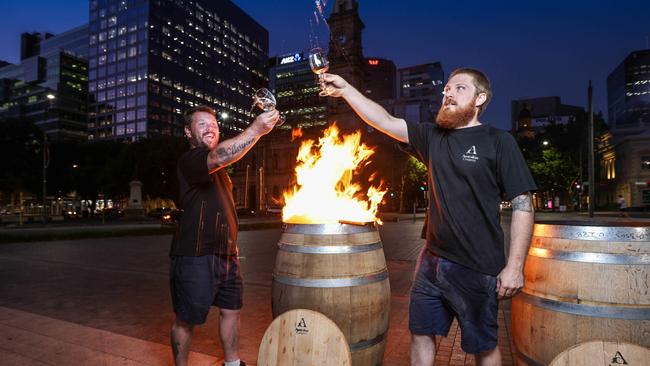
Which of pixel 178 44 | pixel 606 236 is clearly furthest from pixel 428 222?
pixel 178 44

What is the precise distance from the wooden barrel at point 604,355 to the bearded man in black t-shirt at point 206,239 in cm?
221

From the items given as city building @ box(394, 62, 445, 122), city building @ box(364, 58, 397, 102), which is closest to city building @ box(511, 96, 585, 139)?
city building @ box(394, 62, 445, 122)

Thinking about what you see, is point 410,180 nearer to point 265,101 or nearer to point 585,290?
point 265,101

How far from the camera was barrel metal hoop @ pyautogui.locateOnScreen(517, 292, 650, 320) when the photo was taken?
2.12 m

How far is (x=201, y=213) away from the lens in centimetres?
316

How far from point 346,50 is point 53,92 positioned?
87.9 meters

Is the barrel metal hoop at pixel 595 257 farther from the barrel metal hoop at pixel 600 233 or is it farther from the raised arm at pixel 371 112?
the raised arm at pixel 371 112

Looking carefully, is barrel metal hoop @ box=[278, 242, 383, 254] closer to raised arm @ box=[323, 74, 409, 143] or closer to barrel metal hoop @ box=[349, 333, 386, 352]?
barrel metal hoop @ box=[349, 333, 386, 352]

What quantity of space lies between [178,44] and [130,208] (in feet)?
346

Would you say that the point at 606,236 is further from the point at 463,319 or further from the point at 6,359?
the point at 6,359

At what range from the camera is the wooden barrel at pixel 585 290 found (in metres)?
2.14

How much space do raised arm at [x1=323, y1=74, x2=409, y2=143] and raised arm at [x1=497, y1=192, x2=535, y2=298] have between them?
85 cm

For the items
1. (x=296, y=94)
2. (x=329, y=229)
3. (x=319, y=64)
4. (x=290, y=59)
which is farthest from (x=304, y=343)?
(x=290, y=59)

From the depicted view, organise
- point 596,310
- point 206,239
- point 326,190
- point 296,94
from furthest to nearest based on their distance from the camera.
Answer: point 296,94
point 326,190
point 206,239
point 596,310
